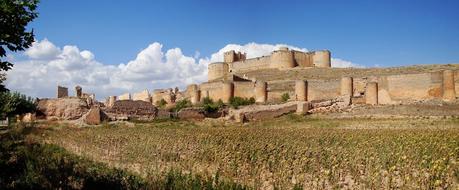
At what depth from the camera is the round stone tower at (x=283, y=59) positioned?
193 feet

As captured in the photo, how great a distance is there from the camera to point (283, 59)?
193 ft

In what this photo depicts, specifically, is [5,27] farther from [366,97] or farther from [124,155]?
[366,97]

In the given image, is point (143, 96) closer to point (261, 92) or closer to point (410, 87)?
point (261, 92)

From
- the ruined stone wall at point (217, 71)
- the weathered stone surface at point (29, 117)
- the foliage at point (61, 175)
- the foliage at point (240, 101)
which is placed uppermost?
the ruined stone wall at point (217, 71)

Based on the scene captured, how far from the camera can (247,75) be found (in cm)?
6025

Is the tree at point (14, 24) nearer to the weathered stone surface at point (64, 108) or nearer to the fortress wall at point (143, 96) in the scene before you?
the weathered stone surface at point (64, 108)

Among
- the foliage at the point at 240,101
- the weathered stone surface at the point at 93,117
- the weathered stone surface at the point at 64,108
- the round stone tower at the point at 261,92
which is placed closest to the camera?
the weathered stone surface at the point at 93,117

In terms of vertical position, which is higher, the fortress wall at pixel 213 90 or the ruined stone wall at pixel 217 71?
the ruined stone wall at pixel 217 71

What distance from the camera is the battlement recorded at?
59062mm

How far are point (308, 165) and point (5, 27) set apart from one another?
5.85 m

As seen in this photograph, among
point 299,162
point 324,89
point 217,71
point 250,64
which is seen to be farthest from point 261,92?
point 299,162

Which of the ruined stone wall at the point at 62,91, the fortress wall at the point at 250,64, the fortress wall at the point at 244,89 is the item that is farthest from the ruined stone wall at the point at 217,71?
the ruined stone wall at the point at 62,91

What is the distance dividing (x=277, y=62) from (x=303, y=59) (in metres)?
3.85

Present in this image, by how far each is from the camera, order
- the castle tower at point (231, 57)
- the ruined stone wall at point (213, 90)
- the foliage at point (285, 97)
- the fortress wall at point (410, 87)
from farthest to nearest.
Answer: the castle tower at point (231, 57) → the ruined stone wall at point (213, 90) → the foliage at point (285, 97) → the fortress wall at point (410, 87)
